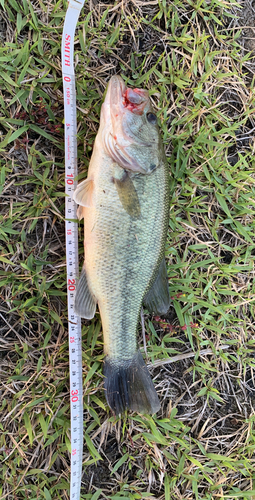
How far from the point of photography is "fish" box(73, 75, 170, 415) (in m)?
2.19

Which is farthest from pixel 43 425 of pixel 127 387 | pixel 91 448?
pixel 127 387

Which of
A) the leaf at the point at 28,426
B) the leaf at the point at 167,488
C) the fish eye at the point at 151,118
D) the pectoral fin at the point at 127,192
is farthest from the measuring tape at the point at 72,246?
the leaf at the point at 167,488

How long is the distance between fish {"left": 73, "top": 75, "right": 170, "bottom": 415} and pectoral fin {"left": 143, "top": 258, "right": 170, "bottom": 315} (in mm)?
78

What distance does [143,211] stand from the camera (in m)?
2.21

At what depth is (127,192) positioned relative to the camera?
7.12 ft

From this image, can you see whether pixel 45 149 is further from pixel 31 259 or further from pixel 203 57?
pixel 203 57

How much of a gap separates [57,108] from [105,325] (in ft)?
5.65

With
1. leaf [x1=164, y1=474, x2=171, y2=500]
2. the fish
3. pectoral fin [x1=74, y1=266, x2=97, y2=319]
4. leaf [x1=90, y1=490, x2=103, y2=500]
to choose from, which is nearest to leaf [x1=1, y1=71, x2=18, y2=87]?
the fish

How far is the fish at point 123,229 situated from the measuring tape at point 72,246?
14cm

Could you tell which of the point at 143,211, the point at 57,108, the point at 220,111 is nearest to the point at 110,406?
the point at 143,211

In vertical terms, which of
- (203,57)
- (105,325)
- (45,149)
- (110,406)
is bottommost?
(110,406)

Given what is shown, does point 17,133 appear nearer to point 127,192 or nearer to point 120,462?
point 127,192

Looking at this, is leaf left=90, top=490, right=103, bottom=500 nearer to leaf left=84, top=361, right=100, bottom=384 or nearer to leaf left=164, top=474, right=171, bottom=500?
leaf left=164, top=474, right=171, bottom=500

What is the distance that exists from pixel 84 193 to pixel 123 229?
394 millimetres
